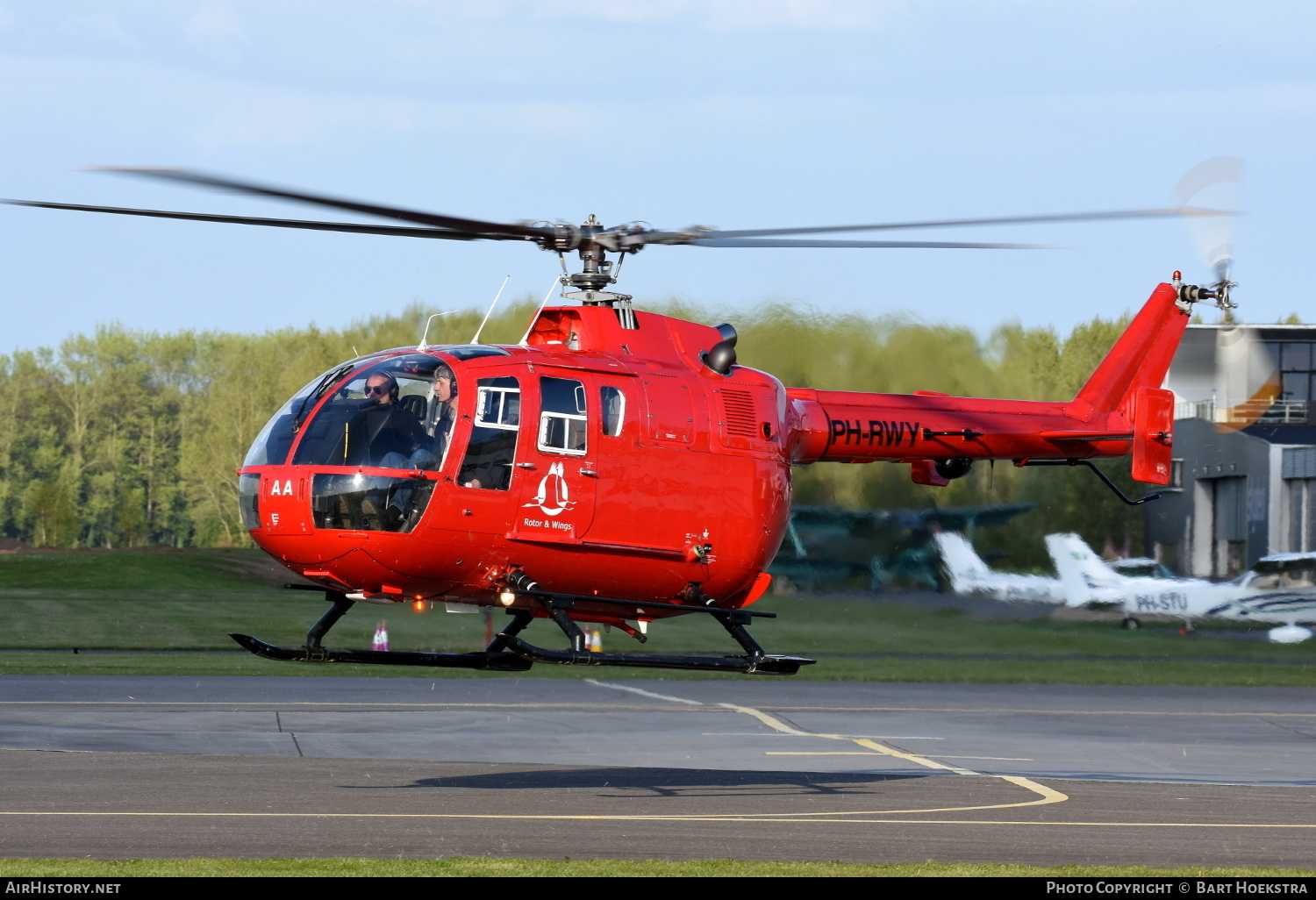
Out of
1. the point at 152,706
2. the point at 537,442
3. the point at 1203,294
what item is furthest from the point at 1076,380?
the point at 537,442

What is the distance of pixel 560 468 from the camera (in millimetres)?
13203

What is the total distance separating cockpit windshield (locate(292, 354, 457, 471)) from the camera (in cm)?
1230

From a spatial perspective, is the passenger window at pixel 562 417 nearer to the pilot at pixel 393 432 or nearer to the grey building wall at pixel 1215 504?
the pilot at pixel 393 432

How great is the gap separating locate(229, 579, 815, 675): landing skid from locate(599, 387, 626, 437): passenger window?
1578mm

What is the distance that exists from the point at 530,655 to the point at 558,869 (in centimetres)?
187

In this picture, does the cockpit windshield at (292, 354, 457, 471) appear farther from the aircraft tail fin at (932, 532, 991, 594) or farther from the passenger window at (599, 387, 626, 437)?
the aircraft tail fin at (932, 532, 991, 594)

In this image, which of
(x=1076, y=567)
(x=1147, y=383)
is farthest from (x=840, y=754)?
(x=1076, y=567)

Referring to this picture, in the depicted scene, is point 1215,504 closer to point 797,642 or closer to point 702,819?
point 797,642

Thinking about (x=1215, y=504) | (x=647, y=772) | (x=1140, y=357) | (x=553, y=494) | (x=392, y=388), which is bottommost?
(x=647, y=772)

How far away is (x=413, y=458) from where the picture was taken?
491 inches

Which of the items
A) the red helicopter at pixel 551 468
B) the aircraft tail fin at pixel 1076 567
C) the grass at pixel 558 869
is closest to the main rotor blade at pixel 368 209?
the red helicopter at pixel 551 468

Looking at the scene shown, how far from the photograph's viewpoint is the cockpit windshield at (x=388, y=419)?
12.3 meters

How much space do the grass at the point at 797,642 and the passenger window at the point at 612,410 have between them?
641 inches

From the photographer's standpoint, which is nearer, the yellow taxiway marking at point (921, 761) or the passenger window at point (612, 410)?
the passenger window at point (612, 410)
